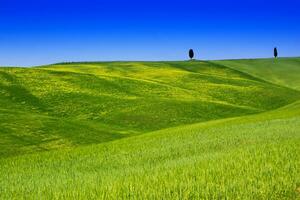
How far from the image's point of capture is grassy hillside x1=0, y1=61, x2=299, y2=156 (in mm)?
45719

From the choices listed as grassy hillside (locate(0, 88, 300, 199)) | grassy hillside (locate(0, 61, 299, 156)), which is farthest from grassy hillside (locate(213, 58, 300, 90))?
grassy hillside (locate(0, 88, 300, 199))

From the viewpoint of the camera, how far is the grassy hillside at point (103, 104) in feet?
150

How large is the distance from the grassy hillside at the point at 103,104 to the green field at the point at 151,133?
0.15m

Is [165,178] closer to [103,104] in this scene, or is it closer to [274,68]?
[103,104]

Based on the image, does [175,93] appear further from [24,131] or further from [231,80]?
[24,131]

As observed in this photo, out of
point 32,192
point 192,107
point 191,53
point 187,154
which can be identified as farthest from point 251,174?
point 191,53

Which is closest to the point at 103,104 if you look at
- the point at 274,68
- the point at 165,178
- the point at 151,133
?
the point at 151,133

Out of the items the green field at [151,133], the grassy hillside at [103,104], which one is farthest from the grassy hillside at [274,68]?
the grassy hillside at [103,104]

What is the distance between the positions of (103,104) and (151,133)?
26.8 m

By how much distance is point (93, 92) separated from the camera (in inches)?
2800

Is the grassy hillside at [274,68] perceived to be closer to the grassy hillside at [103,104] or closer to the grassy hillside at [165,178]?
the grassy hillside at [103,104]

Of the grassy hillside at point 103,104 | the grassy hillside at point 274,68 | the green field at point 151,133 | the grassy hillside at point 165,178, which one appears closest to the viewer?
the grassy hillside at point 165,178

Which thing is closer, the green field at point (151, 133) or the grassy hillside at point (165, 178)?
the grassy hillside at point (165, 178)

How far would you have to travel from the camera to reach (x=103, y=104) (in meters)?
63.5
